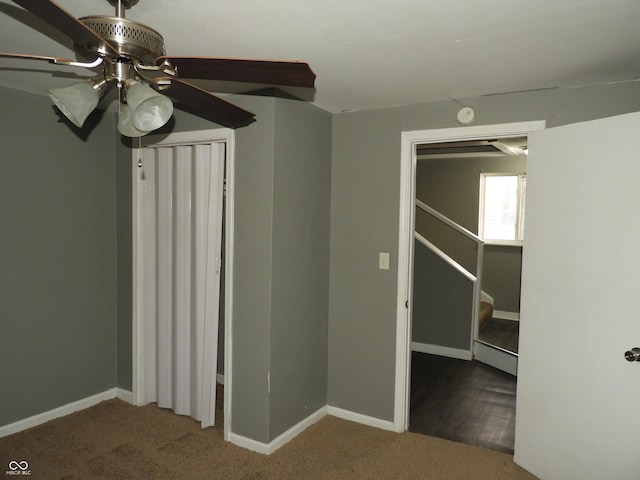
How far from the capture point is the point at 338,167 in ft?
10.8

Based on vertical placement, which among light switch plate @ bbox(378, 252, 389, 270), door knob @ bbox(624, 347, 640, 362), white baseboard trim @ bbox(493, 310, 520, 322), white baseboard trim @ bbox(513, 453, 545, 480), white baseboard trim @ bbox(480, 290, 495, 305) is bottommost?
white baseboard trim @ bbox(513, 453, 545, 480)

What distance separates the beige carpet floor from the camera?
259cm

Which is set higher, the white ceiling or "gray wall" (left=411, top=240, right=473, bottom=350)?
the white ceiling

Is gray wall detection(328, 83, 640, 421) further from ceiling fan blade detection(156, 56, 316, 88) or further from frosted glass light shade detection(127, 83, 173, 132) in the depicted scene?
frosted glass light shade detection(127, 83, 173, 132)

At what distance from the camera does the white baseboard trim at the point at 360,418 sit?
3163 millimetres

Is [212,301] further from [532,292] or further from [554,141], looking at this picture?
[554,141]

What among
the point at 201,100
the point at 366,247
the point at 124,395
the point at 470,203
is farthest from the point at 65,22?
the point at 470,203

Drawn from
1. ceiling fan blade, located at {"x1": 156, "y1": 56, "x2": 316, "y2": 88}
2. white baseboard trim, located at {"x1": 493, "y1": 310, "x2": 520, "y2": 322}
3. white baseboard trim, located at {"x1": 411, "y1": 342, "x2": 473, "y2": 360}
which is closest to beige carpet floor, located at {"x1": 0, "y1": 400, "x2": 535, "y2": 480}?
white baseboard trim, located at {"x1": 411, "y1": 342, "x2": 473, "y2": 360}

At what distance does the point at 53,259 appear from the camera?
10.3 feet

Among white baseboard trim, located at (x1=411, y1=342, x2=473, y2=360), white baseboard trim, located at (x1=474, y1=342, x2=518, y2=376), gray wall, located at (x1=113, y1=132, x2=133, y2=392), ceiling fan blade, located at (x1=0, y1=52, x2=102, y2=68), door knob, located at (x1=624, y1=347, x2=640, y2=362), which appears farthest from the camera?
white baseboard trim, located at (x1=411, y1=342, x2=473, y2=360)

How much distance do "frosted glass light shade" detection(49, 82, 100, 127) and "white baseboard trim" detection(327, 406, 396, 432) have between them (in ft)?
8.90

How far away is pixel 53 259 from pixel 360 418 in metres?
2.42

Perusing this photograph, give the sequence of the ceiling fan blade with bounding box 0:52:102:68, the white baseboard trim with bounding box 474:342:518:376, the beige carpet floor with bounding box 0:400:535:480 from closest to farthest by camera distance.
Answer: the ceiling fan blade with bounding box 0:52:102:68, the beige carpet floor with bounding box 0:400:535:480, the white baseboard trim with bounding box 474:342:518:376

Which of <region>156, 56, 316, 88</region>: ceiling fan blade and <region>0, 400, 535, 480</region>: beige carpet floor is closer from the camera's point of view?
<region>156, 56, 316, 88</region>: ceiling fan blade
